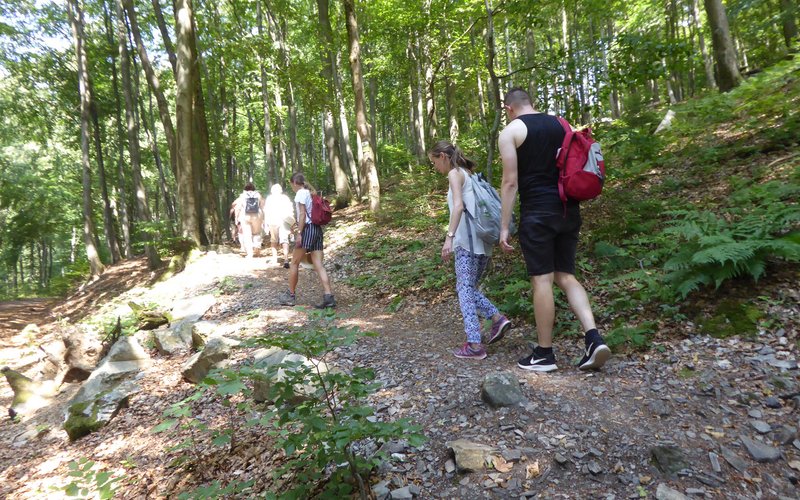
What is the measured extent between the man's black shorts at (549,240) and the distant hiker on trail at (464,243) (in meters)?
0.64

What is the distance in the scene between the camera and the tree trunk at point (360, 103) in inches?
476

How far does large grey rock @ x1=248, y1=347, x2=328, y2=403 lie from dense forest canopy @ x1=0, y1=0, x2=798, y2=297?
4.01 m

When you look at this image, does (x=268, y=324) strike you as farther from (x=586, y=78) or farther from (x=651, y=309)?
(x=586, y=78)

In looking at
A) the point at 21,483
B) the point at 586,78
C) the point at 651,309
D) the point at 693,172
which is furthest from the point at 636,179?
the point at 21,483

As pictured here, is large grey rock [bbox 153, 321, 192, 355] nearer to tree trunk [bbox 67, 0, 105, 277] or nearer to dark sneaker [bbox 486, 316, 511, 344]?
dark sneaker [bbox 486, 316, 511, 344]

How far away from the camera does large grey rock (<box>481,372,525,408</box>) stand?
3.04 metres

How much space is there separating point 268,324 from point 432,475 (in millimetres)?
4473

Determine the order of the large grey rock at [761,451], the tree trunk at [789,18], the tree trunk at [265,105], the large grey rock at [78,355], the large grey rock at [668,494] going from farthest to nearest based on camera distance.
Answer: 1. the tree trunk at [265,105]
2. the tree trunk at [789,18]
3. the large grey rock at [78,355]
4. the large grey rock at [761,451]
5. the large grey rock at [668,494]

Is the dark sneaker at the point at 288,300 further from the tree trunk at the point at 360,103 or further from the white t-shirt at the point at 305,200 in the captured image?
the tree trunk at the point at 360,103

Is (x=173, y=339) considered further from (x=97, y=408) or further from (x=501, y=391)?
(x=501, y=391)

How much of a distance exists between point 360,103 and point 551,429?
11.5 m

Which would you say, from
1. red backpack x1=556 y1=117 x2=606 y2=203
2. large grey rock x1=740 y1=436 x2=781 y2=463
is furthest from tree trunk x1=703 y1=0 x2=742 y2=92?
large grey rock x1=740 y1=436 x2=781 y2=463

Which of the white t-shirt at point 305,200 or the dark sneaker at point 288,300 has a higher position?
the white t-shirt at point 305,200

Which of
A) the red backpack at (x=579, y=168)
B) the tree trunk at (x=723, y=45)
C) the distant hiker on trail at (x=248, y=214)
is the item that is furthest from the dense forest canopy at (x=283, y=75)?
the red backpack at (x=579, y=168)
